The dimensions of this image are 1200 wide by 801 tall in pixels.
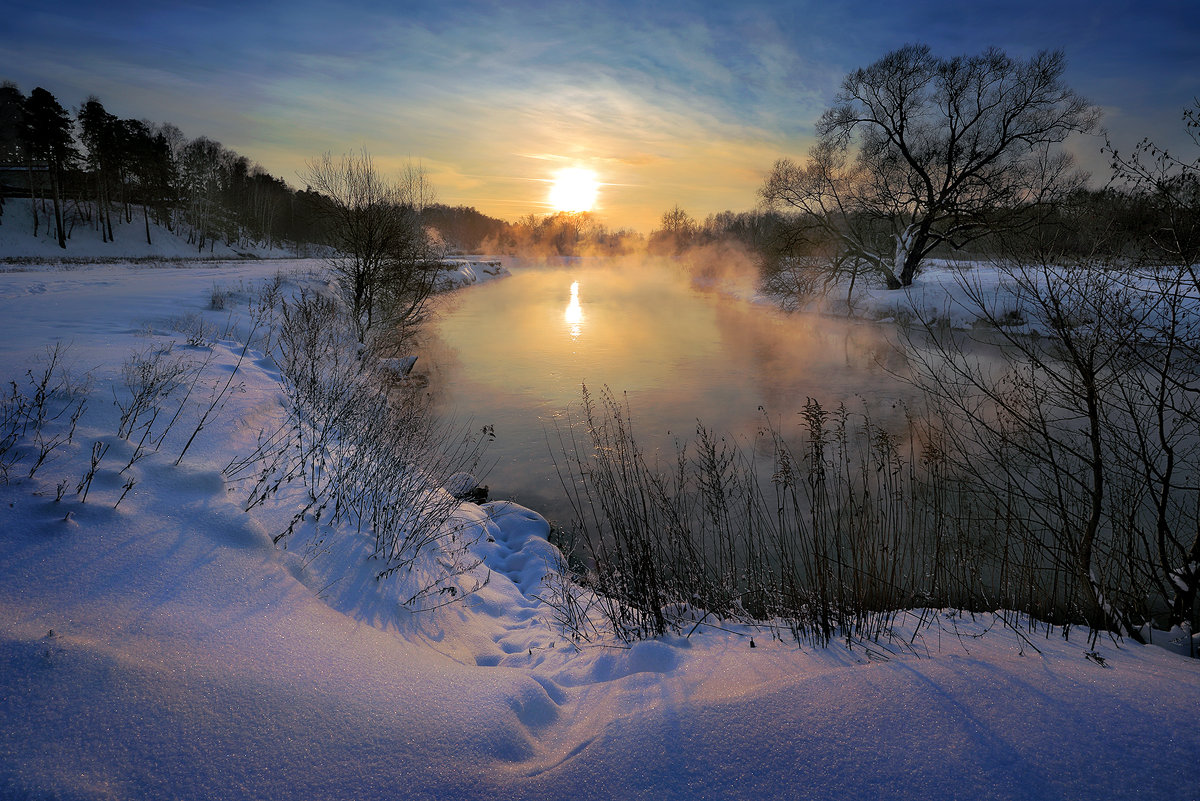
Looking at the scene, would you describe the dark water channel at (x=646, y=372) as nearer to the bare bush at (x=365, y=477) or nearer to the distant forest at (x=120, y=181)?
the bare bush at (x=365, y=477)

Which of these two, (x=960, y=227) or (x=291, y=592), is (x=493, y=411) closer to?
(x=291, y=592)

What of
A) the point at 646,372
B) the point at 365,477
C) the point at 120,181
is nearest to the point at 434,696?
the point at 365,477

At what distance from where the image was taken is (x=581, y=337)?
22.7 m

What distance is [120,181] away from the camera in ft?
150

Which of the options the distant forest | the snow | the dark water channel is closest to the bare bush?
the snow

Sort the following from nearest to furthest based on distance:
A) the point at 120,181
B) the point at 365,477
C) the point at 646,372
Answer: the point at 365,477 < the point at 646,372 < the point at 120,181

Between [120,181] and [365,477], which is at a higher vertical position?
[120,181]

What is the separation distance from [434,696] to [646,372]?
13927 mm

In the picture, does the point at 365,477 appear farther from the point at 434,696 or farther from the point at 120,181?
the point at 120,181

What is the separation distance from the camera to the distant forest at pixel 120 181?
36.6 m

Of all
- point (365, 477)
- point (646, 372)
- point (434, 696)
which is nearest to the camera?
point (434, 696)

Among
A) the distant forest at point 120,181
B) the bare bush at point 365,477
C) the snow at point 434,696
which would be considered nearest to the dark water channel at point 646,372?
the bare bush at point 365,477

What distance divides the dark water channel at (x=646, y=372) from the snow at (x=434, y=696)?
111 inches

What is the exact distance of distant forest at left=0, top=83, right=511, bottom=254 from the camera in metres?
36.6
